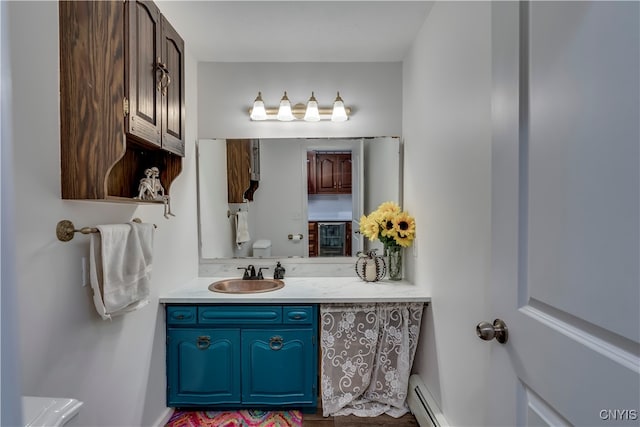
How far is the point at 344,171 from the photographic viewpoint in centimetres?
259

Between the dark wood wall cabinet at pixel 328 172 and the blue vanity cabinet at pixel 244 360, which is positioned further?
the dark wood wall cabinet at pixel 328 172

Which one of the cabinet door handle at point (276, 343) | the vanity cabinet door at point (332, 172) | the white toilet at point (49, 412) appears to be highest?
the vanity cabinet door at point (332, 172)

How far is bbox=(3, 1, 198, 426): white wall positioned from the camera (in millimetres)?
1013

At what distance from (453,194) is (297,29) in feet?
4.74

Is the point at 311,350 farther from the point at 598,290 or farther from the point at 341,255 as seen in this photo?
the point at 598,290

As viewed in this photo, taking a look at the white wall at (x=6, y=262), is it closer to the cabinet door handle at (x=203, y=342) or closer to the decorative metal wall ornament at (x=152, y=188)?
the decorative metal wall ornament at (x=152, y=188)

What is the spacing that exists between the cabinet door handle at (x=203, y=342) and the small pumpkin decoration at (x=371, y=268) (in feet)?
3.73

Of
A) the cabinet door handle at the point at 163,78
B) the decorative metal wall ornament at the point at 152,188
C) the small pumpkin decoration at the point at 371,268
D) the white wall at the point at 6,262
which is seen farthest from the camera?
the small pumpkin decoration at the point at 371,268

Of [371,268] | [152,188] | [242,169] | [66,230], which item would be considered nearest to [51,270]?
[66,230]

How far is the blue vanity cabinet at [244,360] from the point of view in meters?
2.00

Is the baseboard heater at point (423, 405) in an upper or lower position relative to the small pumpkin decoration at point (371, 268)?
lower

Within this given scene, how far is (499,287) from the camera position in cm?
84

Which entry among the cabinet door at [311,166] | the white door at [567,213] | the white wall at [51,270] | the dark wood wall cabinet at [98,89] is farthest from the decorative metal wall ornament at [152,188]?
the white door at [567,213]

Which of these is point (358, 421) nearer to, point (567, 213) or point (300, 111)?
point (567, 213)
